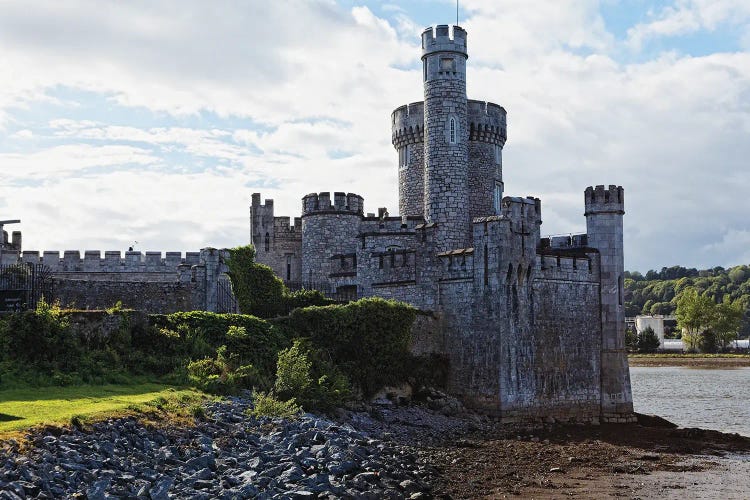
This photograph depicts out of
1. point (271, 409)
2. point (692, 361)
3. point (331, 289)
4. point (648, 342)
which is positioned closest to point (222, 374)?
point (271, 409)

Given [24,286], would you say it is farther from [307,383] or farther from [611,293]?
[611,293]

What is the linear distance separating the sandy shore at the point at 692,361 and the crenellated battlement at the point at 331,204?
62.9 meters

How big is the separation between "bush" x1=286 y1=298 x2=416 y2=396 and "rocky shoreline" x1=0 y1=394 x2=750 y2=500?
4.47 ft

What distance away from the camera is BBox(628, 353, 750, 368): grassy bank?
9544cm

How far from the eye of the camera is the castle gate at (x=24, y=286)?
29.2 metres

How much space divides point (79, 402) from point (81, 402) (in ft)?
0.15

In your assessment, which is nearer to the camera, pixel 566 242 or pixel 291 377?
pixel 291 377

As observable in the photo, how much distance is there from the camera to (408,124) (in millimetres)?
45906

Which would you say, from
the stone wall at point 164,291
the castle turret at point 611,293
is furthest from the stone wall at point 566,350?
the stone wall at point 164,291

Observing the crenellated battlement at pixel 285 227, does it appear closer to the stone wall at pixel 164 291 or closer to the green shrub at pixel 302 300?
the stone wall at pixel 164 291

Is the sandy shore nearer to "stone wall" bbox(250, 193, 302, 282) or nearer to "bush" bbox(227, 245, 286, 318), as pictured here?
"stone wall" bbox(250, 193, 302, 282)

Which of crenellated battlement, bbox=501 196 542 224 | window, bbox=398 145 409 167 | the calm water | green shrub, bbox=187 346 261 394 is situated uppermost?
window, bbox=398 145 409 167

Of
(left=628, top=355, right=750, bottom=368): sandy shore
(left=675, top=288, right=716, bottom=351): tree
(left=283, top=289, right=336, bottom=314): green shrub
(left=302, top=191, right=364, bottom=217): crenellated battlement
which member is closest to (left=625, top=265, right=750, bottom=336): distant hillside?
(left=675, top=288, right=716, bottom=351): tree

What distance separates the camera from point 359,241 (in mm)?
39344
